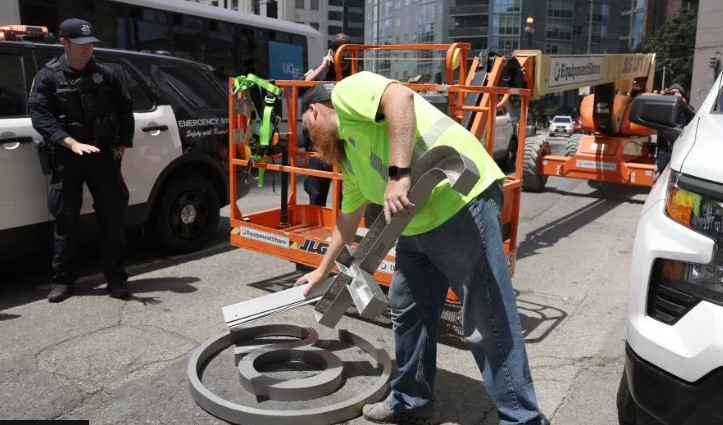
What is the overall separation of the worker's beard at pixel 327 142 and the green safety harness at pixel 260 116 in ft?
7.82

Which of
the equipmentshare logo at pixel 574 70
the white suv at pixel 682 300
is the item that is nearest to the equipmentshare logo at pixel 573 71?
the equipmentshare logo at pixel 574 70

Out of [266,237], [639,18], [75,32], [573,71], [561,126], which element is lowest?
[561,126]

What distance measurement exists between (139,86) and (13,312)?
2.26m

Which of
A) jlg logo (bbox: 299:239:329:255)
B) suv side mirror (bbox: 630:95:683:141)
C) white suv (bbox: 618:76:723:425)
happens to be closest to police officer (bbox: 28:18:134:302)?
jlg logo (bbox: 299:239:329:255)

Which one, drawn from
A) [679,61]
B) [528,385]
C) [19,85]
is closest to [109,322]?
[19,85]

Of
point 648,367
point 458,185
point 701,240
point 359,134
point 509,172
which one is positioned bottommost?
point 509,172

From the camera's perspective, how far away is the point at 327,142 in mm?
2781

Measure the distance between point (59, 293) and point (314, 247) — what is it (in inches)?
76.1

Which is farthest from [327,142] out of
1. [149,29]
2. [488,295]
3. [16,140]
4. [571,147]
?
[149,29]

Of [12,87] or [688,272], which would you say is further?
[12,87]

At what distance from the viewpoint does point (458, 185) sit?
241cm

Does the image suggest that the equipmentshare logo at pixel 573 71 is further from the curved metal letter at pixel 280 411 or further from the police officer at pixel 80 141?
the curved metal letter at pixel 280 411

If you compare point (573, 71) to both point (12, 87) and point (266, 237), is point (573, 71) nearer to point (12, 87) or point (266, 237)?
point (266, 237)

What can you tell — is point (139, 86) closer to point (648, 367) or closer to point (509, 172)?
point (648, 367)
